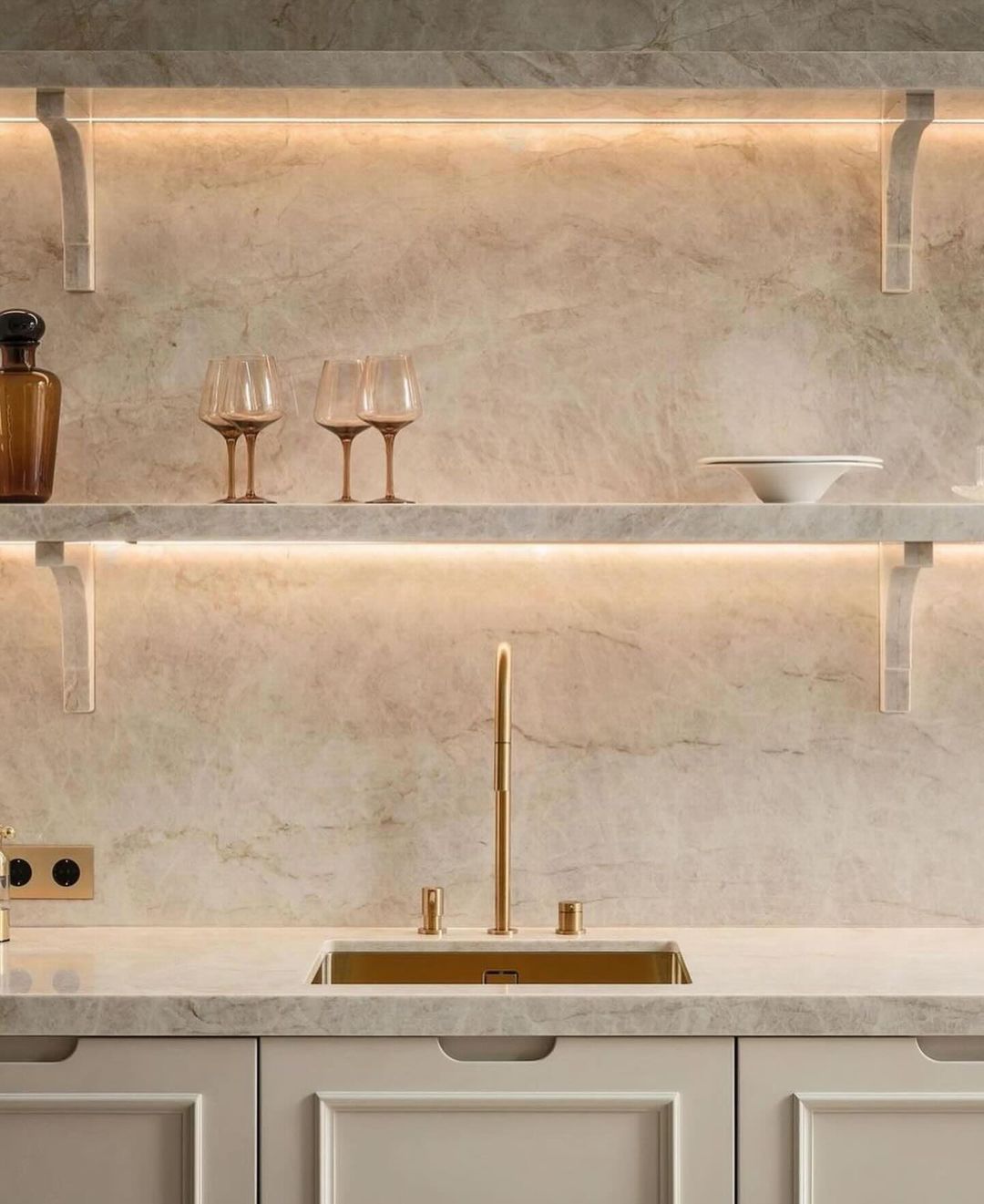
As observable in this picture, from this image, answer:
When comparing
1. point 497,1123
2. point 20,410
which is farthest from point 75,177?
point 497,1123

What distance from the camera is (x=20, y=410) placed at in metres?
2.01

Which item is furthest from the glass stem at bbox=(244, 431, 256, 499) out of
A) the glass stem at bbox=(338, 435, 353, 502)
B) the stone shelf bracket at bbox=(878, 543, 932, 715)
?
the stone shelf bracket at bbox=(878, 543, 932, 715)

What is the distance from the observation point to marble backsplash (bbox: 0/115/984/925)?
2.17m

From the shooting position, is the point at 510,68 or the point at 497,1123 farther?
the point at 510,68

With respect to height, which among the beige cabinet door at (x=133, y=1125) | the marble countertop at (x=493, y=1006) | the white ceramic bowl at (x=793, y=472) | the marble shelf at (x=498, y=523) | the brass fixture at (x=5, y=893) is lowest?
the beige cabinet door at (x=133, y=1125)

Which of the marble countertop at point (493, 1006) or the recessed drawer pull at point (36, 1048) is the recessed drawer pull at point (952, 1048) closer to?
the marble countertop at point (493, 1006)

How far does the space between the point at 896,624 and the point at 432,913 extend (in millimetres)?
811

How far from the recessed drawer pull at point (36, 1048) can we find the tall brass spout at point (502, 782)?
0.63 metres

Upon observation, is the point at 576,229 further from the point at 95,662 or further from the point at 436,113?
the point at 95,662

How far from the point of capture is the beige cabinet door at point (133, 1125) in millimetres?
1695

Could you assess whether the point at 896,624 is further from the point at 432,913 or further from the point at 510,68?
the point at 510,68

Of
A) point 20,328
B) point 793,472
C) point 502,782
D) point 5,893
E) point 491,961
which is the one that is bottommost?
point 491,961

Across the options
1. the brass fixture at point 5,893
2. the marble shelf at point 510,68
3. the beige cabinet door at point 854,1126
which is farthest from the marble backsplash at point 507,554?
the beige cabinet door at point 854,1126

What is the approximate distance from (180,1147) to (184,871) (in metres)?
0.53
